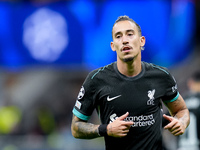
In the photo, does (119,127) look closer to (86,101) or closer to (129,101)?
(129,101)

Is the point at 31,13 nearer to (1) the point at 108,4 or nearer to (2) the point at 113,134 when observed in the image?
(1) the point at 108,4

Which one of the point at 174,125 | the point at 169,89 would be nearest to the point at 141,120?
the point at 174,125

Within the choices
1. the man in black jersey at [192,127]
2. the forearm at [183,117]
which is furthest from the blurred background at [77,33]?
the forearm at [183,117]

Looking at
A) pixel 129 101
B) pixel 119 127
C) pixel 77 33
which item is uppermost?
pixel 77 33

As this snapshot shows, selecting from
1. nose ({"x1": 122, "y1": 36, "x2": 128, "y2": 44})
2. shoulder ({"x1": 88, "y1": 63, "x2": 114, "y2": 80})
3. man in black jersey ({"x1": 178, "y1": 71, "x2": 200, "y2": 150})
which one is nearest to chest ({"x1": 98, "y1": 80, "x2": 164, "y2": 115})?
shoulder ({"x1": 88, "y1": 63, "x2": 114, "y2": 80})

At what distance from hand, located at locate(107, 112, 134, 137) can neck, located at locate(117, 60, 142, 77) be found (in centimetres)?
55

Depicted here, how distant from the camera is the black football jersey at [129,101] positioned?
4.55 metres

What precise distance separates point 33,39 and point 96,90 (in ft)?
22.9

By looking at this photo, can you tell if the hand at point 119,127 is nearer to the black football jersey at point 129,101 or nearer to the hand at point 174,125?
the black football jersey at point 129,101

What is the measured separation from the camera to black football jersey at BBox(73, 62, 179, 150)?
4.55 metres

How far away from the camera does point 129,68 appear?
181 inches

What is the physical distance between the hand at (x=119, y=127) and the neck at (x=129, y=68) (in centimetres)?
55

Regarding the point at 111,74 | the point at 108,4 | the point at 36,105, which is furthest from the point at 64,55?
the point at 111,74

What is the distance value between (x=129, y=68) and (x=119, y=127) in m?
0.71
